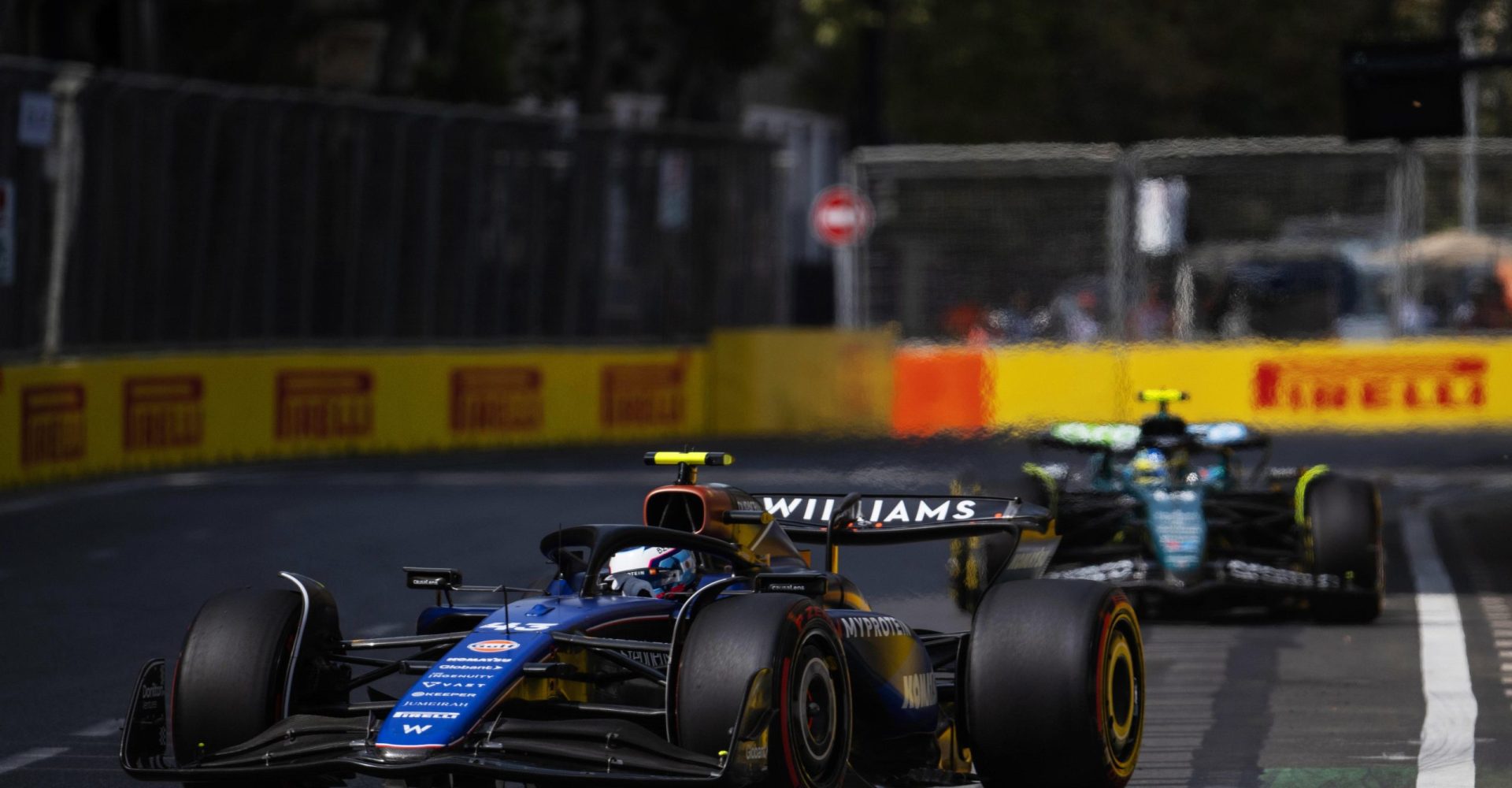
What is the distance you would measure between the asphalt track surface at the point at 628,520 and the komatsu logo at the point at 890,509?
196 mm

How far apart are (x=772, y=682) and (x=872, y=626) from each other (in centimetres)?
102

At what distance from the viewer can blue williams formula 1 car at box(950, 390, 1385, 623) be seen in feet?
40.4

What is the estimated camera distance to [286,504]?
18.3 m

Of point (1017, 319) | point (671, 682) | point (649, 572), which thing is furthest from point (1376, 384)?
point (671, 682)

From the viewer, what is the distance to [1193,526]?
1238 cm

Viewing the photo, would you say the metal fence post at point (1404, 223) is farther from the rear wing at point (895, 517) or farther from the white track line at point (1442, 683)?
the rear wing at point (895, 517)

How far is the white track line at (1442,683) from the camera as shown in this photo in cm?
826

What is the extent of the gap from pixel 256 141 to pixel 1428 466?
1037cm

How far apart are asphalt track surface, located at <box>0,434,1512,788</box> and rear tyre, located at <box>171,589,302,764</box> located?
51.8 inches

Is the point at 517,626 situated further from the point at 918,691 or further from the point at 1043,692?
the point at 1043,692

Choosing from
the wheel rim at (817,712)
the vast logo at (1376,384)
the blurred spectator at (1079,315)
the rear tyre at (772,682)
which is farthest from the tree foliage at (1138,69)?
the rear tyre at (772,682)

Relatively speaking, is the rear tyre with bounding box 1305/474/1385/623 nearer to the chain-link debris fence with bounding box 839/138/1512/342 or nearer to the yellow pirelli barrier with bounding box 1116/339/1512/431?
the yellow pirelli barrier with bounding box 1116/339/1512/431

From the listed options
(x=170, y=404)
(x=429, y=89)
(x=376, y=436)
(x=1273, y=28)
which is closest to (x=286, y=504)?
(x=170, y=404)

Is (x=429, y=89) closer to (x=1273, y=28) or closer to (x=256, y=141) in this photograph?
(x=256, y=141)
